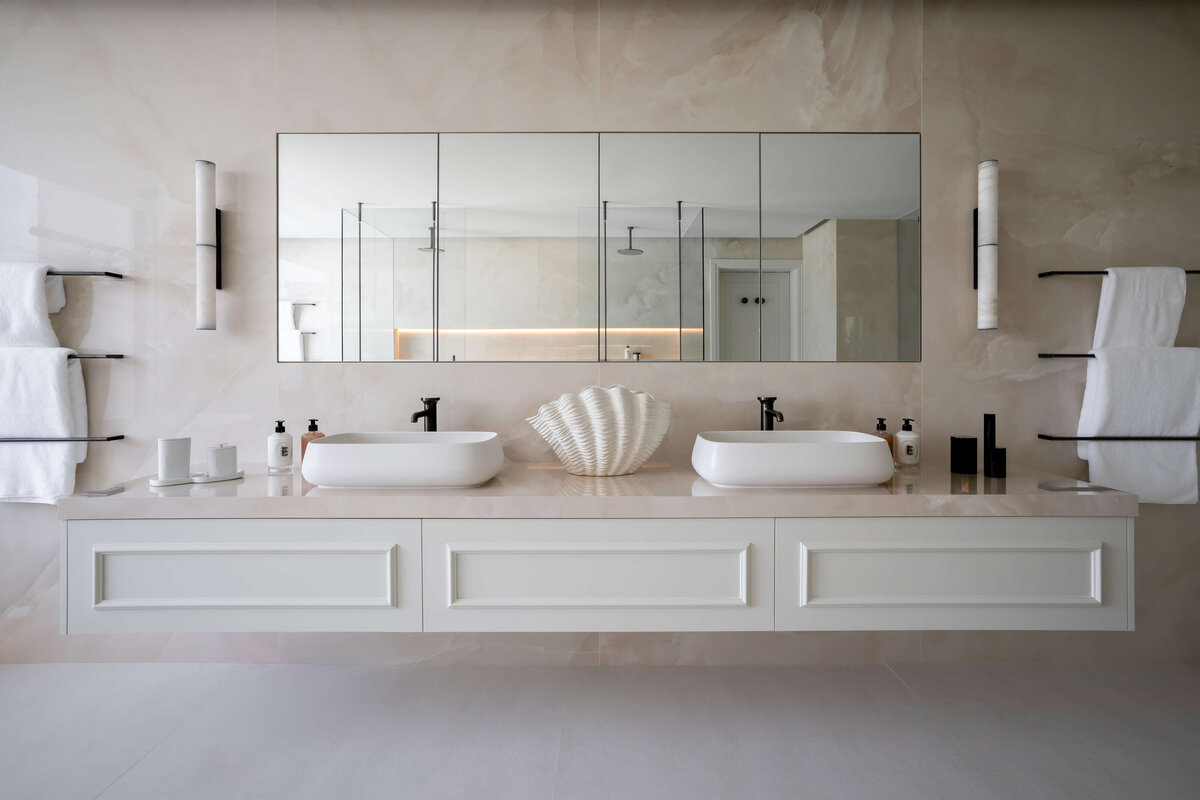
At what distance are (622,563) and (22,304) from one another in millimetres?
2277

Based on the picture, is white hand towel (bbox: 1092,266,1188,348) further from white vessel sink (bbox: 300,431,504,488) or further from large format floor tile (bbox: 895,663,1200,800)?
white vessel sink (bbox: 300,431,504,488)

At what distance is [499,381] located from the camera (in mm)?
2309

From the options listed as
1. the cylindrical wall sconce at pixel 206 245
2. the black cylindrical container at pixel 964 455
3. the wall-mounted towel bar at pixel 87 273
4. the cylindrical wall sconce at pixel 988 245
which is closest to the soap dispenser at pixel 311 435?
Answer: the cylindrical wall sconce at pixel 206 245

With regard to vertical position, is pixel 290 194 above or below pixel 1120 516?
above

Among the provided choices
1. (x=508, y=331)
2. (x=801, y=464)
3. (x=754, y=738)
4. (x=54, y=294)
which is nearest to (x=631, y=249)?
(x=508, y=331)

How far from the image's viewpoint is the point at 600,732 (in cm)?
189

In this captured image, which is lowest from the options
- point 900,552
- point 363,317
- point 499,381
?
point 900,552

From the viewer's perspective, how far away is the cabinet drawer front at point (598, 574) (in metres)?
1.64

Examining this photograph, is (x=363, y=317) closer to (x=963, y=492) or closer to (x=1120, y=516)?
(x=963, y=492)

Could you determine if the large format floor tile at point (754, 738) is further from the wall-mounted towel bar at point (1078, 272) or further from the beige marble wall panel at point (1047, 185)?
the wall-mounted towel bar at point (1078, 272)

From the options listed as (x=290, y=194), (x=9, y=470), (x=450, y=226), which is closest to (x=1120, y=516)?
(x=450, y=226)

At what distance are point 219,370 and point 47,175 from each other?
940 millimetres

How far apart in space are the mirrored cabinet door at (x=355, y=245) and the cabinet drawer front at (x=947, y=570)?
4.94 feet

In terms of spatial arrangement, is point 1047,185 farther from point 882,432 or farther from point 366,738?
point 366,738
